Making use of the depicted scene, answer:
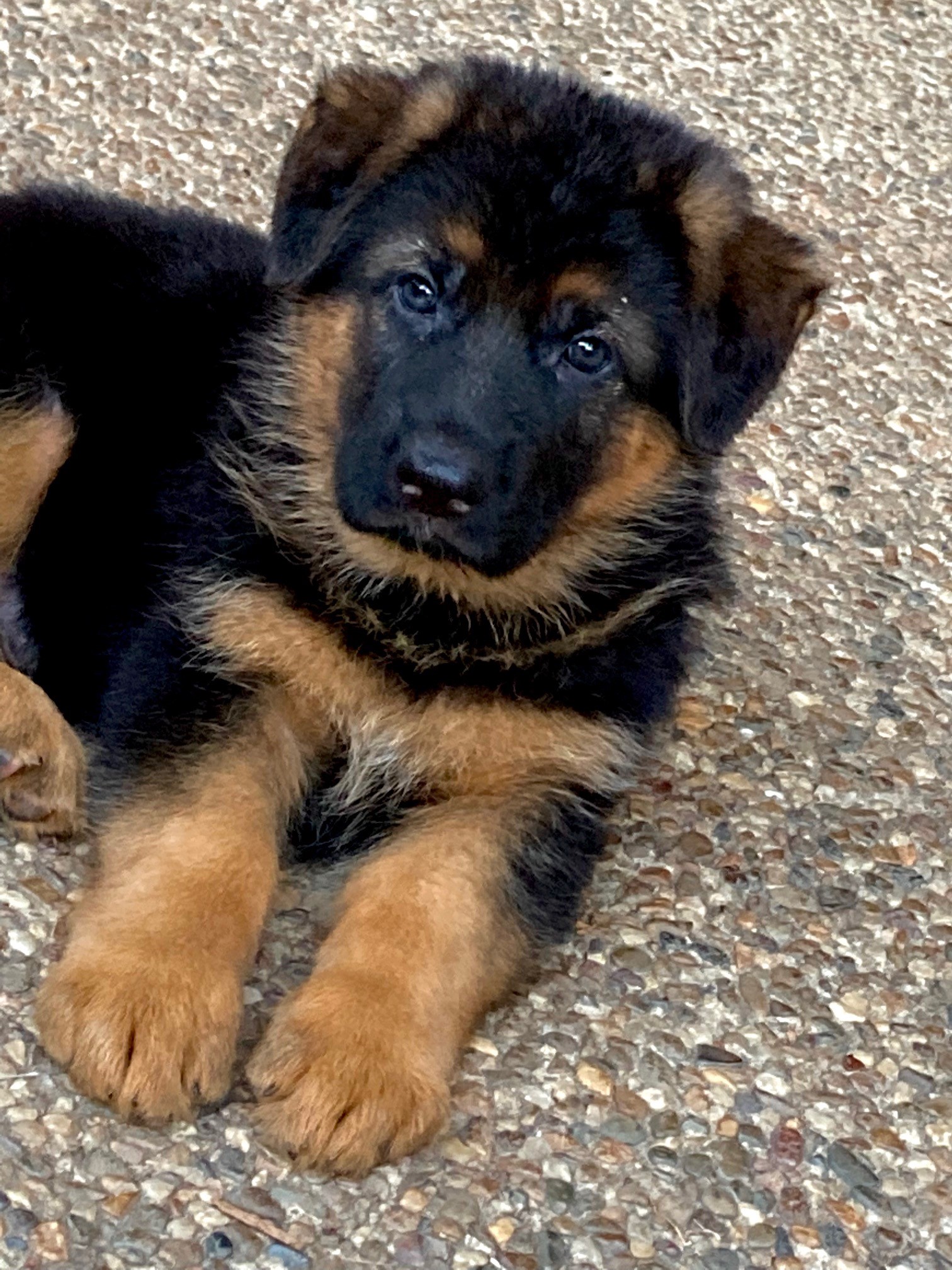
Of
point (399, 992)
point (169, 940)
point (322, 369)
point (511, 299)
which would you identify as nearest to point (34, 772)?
point (169, 940)

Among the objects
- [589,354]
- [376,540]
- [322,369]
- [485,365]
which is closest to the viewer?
[485,365]

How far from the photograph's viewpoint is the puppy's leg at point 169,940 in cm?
248

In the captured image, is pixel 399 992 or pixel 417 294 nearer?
pixel 399 992

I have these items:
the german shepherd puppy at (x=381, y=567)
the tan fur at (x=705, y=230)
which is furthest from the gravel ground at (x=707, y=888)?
the tan fur at (x=705, y=230)

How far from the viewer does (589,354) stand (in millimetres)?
2986

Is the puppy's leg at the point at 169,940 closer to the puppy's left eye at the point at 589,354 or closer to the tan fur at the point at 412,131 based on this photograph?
the puppy's left eye at the point at 589,354

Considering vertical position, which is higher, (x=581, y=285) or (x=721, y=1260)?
(x=581, y=285)

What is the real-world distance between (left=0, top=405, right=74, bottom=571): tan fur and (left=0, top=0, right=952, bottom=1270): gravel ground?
34.9 inches

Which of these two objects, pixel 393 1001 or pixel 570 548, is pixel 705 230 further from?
pixel 393 1001

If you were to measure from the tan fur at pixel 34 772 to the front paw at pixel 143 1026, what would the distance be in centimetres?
50

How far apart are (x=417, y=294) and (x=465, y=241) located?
0.54ft

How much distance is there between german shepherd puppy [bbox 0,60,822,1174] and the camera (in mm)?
2619

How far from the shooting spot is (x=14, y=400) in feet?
11.3

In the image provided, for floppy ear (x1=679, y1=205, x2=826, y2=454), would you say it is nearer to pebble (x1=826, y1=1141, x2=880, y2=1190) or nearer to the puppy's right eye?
the puppy's right eye
